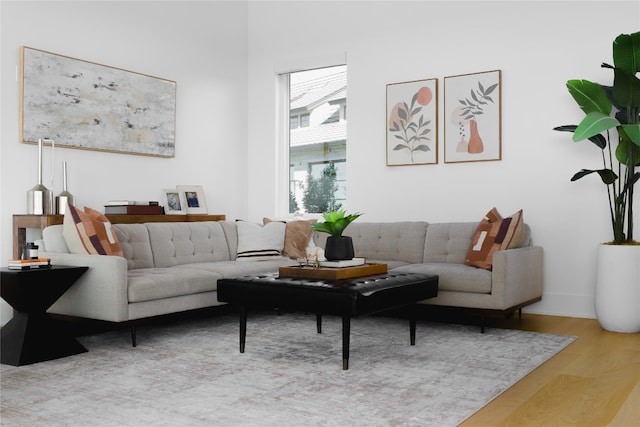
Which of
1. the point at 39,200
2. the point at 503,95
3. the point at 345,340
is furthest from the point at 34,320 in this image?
the point at 503,95

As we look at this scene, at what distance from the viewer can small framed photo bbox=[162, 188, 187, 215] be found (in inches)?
225

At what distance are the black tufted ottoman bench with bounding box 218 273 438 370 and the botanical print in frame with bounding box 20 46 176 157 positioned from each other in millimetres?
2205

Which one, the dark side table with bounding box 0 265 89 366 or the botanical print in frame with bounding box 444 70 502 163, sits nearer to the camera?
the dark side table with bounding box 0 265 89 366

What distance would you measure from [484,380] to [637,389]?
70cm

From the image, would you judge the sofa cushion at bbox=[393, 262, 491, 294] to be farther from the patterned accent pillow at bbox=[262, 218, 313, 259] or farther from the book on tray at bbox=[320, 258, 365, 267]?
the patterned accent pillow at bbox=[262, 218, 313, 259]

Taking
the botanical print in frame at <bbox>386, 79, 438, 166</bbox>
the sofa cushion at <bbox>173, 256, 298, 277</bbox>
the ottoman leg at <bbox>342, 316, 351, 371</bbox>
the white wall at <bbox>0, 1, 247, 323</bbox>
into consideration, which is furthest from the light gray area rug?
the botanical print in frame at <bbox>386, 79, 438, 166</bbox>

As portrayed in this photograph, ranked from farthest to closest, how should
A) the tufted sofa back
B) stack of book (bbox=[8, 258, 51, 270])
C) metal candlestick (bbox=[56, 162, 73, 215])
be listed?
the tufted sofa back < metal candlestick (bbox=[56, 162, 73, 215]) < stack of book (bbox=[8, 258, 51, 270])

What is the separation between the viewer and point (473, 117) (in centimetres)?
545

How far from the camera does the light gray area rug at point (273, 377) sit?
2.48 meters

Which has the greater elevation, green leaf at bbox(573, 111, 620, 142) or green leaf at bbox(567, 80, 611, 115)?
green leaf at bbox(567, 80, 611, 115)

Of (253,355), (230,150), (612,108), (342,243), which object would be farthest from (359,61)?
(253,355)

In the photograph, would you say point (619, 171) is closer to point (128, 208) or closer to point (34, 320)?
point (128, 208)

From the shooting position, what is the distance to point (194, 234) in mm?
5102

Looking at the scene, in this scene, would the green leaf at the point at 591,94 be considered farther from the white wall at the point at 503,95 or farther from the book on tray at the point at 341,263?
the book on tray at the point at 341,263
